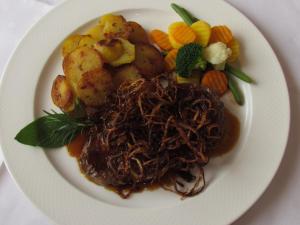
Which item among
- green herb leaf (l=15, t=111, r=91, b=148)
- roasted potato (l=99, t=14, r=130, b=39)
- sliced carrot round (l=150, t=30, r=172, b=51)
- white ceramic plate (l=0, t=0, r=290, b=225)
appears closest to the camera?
white ceramic plate (l=0, t=0, r=290, b=225)

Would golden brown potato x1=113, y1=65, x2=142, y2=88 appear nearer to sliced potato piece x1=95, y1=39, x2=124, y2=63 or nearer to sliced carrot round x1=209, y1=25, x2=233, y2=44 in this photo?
sliced potato piece x1=95, y1=39, x2=124, y2=63

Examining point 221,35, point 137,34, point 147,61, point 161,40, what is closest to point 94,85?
point 147,61

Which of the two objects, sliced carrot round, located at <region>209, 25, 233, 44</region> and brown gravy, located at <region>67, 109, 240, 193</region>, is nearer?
brown gravy, located at <region>67, 109, 240, 193</region>

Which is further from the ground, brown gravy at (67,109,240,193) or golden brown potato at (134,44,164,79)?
golden brown potato at (134,44,164,79)

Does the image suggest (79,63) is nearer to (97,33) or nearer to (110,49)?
(110,49)

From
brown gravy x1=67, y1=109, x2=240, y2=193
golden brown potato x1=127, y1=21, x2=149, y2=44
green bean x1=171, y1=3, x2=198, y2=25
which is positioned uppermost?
green bean x1=171, y1=3, x2=198, y2=25

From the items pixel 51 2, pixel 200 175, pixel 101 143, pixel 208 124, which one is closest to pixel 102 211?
pixel 101 143

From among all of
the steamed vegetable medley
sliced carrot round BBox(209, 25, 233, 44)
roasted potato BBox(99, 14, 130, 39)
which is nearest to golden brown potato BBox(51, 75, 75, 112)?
the steamed vegetable medley
